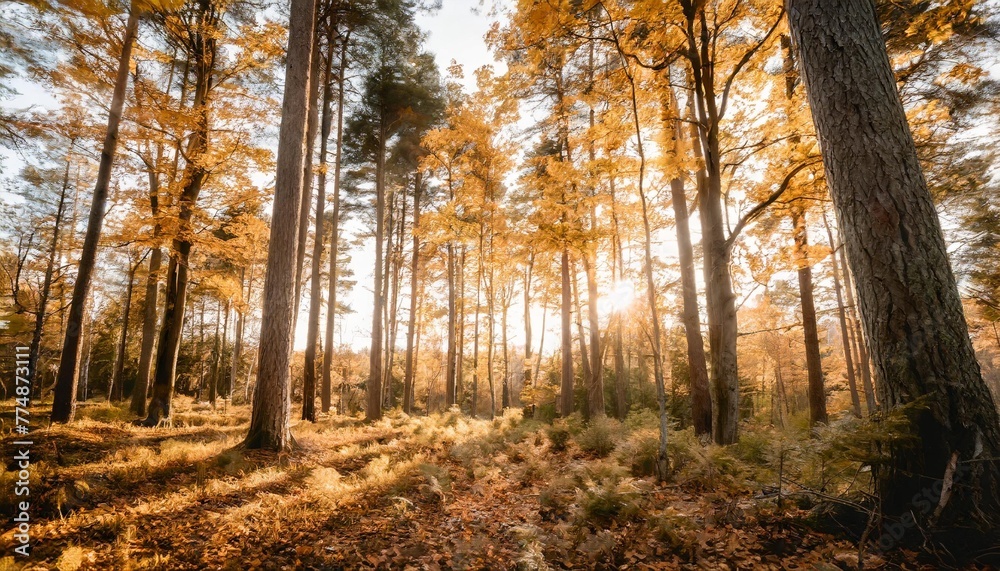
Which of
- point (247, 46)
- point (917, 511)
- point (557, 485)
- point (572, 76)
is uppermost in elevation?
point (572, 76)

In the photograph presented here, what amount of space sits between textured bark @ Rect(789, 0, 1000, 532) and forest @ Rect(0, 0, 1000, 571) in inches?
0.7

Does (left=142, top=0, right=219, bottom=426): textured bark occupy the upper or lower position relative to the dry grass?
upper

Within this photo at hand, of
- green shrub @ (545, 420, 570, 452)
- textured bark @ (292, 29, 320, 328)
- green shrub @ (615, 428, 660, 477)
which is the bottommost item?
green shrub @ (545, 420, 570, 452)

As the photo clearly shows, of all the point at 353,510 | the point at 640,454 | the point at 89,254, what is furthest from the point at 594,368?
the point at 89,254

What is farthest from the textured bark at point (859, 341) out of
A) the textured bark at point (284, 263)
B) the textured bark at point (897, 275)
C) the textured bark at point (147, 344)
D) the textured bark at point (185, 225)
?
the textured bark at point (147, 344)

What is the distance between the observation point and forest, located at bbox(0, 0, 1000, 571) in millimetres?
2621

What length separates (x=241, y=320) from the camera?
768 inches

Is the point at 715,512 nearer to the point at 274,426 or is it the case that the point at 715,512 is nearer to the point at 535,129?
the point at 274,426

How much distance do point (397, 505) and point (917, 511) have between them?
4224mm

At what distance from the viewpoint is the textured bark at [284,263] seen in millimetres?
5836

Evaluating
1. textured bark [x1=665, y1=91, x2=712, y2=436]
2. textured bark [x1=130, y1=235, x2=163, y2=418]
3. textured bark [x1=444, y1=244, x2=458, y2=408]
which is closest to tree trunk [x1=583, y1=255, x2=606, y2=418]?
textured bark [x1=665, y1=91, x2=712, y2=436]

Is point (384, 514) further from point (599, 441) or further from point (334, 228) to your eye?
point (334, 228)

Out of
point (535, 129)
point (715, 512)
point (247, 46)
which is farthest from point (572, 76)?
point (715, 512)

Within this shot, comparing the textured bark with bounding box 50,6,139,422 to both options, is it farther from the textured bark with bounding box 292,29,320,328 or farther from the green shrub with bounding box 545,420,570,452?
the green shrub with bounding box 545,420,570,452
